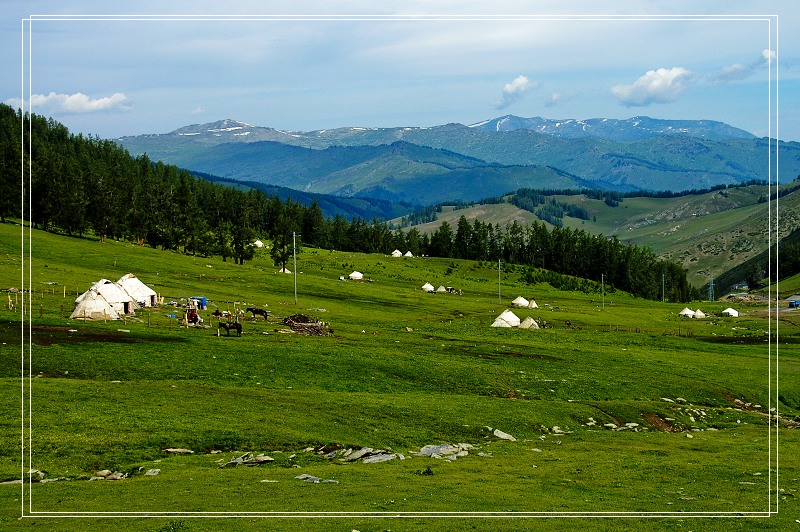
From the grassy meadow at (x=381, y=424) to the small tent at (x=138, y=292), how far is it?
3.72 m

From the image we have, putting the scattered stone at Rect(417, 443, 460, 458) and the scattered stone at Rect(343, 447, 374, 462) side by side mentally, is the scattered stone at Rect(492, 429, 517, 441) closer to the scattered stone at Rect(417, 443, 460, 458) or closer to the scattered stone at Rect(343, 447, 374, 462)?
the scattered stone at Rect(417, 443, 460, 458)

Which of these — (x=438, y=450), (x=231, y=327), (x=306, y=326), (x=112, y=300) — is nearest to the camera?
(x=438, y=450)

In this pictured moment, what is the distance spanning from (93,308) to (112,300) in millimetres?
7626

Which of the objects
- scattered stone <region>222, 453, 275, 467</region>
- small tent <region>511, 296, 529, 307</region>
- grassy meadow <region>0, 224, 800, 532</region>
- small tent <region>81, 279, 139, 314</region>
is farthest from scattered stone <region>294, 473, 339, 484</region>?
small tent <region>511, 296, 529, 307</region>

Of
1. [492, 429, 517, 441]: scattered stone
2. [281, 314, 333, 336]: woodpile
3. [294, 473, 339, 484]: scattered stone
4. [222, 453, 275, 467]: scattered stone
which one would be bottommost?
[492, 429, 517, 441]: scattered stone

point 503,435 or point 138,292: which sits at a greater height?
point 138,292

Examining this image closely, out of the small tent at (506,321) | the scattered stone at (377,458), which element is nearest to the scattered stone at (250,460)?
the scattered stone at (377,458)

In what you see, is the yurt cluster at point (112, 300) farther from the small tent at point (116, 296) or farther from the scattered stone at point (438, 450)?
the scattered stone at point (438, 450)

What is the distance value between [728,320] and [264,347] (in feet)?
367

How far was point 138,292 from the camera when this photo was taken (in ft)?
314

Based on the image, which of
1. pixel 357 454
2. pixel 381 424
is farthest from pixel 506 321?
pixel 357 454

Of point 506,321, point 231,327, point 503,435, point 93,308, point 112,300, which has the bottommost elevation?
point 503,435

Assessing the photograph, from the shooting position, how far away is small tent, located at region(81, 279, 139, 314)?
279 feet

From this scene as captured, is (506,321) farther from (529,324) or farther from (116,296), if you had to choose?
(116,296)
